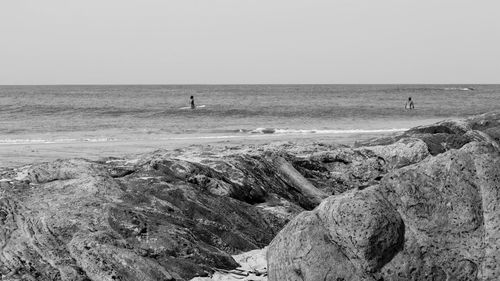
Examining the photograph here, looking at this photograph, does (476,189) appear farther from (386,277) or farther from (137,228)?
(137,228)

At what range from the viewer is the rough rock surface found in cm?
563

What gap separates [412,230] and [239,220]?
118 inches

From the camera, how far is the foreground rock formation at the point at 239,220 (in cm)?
568

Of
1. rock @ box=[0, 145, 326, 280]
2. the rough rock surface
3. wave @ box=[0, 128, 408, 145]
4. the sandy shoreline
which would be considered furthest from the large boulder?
wave @ box=[0, 128, 408, 145]

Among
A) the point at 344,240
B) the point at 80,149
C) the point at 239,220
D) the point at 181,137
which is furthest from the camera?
the point at 181,137

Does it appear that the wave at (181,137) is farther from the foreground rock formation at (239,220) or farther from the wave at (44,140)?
the foreground rock formation at (239,220)

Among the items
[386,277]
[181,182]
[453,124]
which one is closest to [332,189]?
[181,182]

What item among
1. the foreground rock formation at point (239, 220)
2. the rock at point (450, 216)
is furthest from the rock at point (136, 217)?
the rock at point (450, 216)

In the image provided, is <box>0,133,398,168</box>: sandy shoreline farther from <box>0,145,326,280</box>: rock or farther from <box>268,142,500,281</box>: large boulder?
<box>268,142,500,281</box>: large boulder

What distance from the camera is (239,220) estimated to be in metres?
8.30

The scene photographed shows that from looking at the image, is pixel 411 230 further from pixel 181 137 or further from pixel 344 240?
pixel 181 137

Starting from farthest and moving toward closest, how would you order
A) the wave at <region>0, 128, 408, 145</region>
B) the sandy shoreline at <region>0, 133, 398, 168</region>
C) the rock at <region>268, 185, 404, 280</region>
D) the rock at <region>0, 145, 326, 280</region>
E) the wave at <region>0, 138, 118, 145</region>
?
the wave at <region>0, 128, 408, 145</region>, the wave at <region>0, 138, 118, 145</region>, the sandy shoreline at <region>0, 133, 398, 168</region>, the rock at <region>0, 145, 326, 280</region>, the rock at <region>268, 185, 404, 280</region>

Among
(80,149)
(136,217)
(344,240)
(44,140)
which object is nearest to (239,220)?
(136,217)

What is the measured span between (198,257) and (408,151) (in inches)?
251
